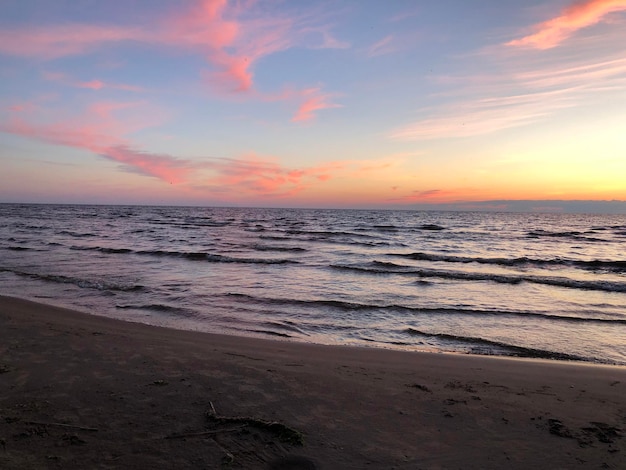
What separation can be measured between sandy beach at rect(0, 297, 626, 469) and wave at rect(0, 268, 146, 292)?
6238 millimetres

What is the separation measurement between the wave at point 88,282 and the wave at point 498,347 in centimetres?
913

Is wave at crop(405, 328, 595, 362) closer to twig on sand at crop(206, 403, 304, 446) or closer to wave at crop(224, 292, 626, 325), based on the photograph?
wave at crop(224, 292, 626, 325)

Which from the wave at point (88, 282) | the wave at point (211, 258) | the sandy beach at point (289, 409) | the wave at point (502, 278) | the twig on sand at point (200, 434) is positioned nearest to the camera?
the sandy beach at point (289, 409)

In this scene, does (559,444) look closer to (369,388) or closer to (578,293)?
(369,388)

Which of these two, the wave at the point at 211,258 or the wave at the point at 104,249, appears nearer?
the wave at the point at 211,258

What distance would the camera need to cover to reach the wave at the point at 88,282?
1298 cm

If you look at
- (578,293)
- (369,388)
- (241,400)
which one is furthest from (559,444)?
(578,293)

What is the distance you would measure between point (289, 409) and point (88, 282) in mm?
11912

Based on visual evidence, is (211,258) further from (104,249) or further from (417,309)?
(417,309)


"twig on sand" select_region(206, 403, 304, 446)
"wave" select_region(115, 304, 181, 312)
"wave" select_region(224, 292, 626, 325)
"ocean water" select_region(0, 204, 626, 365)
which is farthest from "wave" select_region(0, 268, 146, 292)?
"twig on sand" select_region(206, 403, 304, 446)

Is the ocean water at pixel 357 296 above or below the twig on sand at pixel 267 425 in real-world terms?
below

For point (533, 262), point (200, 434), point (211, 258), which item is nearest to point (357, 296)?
point (200, 434)

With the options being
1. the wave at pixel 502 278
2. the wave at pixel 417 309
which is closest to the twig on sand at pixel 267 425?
the wave at pixel 417 309

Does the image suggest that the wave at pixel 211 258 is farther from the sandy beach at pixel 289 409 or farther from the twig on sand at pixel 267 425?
the twig on sand at pixel 267 425
